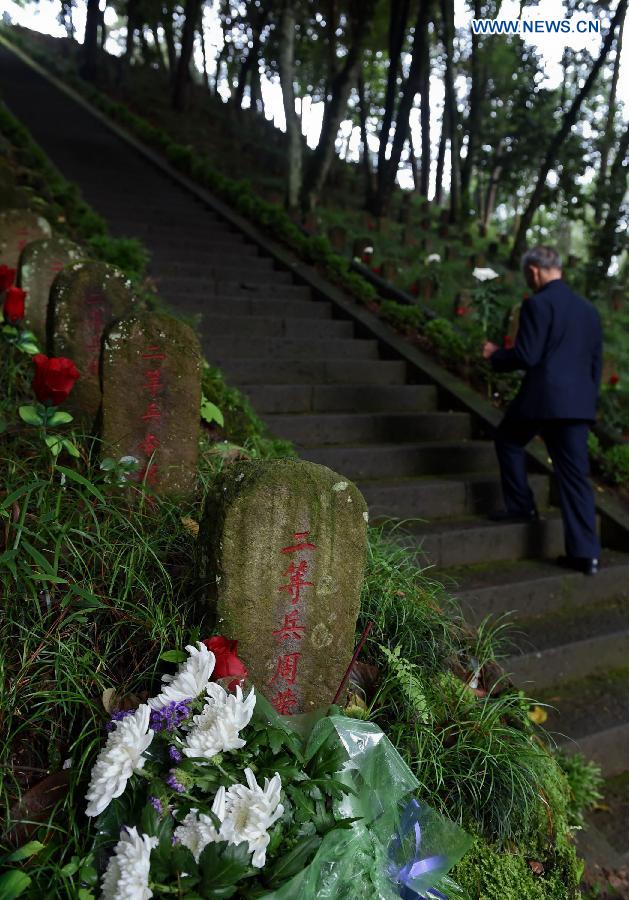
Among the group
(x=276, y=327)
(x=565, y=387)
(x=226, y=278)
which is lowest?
(x=565, y=387)

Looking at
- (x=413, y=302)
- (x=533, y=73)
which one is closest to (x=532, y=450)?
(x=413, y=302)

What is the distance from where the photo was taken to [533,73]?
12.4m

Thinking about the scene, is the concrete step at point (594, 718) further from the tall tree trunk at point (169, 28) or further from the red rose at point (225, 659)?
the tall tree trunk at point (169, 28)

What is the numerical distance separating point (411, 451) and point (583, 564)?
142 centimetres

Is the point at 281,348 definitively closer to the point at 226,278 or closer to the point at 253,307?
the point at 253,307

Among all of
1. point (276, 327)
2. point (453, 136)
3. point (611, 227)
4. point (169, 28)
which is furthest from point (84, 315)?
point (169, 28)

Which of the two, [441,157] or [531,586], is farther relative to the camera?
[441,157]

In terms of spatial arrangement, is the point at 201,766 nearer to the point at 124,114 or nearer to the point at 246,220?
the point at 246,220

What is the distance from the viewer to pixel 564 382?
13.5 feet

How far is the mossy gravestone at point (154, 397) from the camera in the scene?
2762 mm

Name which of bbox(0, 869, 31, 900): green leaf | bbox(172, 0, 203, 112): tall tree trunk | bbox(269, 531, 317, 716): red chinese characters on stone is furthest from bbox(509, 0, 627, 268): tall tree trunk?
bbox(0, 869, 31, 900): green leaf

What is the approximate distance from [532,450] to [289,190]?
6.29 meters

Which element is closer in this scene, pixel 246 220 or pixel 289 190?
pixel 246 220

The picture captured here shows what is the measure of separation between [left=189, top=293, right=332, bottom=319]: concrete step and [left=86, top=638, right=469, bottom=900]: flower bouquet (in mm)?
4989
